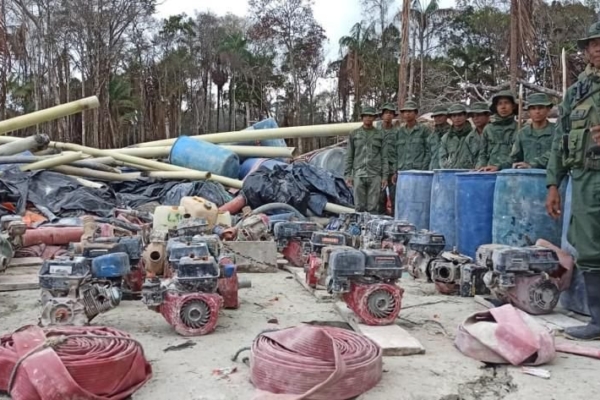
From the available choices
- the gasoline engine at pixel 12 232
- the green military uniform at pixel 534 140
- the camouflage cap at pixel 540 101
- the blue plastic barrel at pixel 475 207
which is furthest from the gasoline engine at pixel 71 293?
the camouflage cap at pixel 540 101

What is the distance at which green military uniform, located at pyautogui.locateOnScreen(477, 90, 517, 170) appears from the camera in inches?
220

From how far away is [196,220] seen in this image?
562 centimetres

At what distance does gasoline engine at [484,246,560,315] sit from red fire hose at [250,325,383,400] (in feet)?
4.40

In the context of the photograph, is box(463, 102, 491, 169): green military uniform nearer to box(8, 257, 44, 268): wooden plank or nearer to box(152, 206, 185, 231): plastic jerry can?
box(152, 206, 185, 231): plastic jerry can

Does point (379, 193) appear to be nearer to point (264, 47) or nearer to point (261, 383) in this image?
point (261, 383)

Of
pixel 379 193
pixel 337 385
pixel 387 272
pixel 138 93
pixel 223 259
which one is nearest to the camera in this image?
pixel 337 385

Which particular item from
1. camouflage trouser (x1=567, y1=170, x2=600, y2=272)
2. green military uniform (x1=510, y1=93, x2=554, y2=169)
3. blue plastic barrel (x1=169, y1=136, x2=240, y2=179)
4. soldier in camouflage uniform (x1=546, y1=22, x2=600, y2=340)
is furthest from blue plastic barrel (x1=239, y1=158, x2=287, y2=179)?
camouflage trouser (x1=567, y1=170, x2=600, y2=272)

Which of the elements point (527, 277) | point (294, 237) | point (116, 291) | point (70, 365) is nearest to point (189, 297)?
point (116, 291)

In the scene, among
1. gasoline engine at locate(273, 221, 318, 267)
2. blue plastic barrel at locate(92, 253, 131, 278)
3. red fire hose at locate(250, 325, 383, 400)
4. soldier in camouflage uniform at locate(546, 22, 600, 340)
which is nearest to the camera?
red fire hose at locate(250, 325, 383, 400)

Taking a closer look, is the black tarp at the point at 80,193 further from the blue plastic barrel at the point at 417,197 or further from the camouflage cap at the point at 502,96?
the camouflage cap at the point at 502,96

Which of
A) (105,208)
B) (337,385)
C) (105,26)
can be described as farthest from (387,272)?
(105,26)

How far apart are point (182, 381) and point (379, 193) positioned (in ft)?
17.4

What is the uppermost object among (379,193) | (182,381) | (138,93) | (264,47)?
(264,47)

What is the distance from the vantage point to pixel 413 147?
7.57 meters
